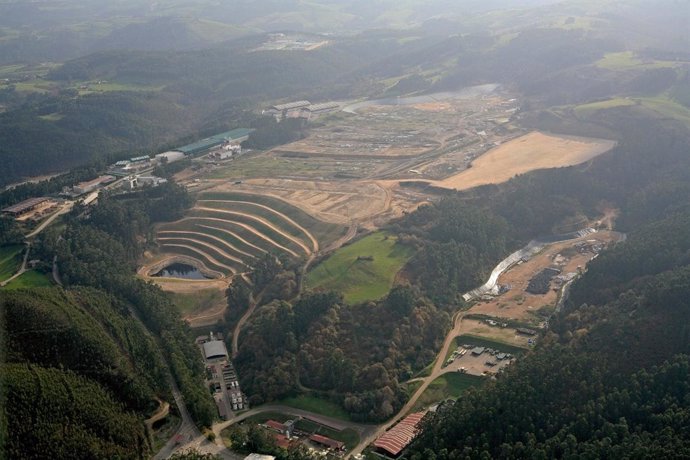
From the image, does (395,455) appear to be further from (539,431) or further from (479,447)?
(539,431)

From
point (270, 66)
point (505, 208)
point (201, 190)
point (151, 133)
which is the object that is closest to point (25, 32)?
point (270, 66)

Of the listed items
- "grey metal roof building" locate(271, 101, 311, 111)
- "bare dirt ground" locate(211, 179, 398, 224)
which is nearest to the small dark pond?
"bare dirt ground" locate(211, 179, 398, 224)

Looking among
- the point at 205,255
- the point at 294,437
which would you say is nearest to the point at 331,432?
the point at 294,437

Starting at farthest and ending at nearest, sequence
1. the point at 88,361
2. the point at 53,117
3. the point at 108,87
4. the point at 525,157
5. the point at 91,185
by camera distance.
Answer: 1. the point at 108,87
2. the point at 53,117
3. the point at 525,157
4. the point at 91,185
5. the point at 88,361

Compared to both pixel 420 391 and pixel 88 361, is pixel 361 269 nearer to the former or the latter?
pixel 420 391

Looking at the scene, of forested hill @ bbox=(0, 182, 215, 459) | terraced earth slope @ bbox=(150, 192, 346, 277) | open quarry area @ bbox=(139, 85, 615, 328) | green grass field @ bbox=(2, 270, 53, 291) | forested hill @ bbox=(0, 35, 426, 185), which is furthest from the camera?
forested hill @ bbox=(0, 35, 426, 185)

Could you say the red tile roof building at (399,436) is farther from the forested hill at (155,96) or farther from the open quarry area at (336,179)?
the forested hill at (155,96)

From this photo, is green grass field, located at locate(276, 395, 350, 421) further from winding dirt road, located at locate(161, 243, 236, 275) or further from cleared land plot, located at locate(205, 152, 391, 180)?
cleared land plot, located at locate(205, 152, 391, 180)
